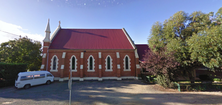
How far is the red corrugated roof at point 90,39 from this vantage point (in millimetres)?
19047

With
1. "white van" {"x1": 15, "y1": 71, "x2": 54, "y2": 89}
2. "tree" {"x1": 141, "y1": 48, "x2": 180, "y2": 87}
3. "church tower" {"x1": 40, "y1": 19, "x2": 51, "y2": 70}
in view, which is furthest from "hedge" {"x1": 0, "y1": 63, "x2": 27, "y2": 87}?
"tree" {"x1": 141, "y1": 48, "x2": 180, "y2": 87}

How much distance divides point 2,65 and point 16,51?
7.67m

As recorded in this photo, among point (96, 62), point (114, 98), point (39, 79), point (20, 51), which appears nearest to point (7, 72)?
point (39, 79)

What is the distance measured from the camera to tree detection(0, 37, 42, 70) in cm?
1898

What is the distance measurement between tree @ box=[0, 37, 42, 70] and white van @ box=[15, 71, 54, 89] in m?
8.48

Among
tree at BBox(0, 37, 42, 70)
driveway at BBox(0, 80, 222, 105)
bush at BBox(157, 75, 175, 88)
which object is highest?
tree at BBox(0, 37, 42, 70)

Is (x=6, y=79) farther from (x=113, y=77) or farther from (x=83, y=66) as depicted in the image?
(x=113, y=77)

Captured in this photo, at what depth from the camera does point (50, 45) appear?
61.8 ft

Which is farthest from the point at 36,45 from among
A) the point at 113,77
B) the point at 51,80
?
the point at 113,77

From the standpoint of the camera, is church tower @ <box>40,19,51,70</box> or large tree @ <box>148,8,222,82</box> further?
church tower @ <box>40,19,51,70</box>

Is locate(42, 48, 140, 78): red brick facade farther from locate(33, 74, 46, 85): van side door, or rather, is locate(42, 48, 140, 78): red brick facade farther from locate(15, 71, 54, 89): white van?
locate(33, 74, 46, 85): van side door

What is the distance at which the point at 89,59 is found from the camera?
18.4 meters

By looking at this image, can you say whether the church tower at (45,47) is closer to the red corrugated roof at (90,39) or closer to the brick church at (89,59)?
the brick church at (89,59)

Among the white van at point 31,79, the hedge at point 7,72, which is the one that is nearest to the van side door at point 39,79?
the white van at point 31,79
